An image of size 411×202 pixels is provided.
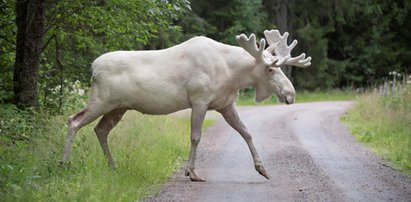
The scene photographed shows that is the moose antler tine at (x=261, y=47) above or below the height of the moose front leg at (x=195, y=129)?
above

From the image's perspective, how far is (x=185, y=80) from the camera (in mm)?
9352

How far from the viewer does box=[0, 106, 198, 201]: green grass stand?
7297mm

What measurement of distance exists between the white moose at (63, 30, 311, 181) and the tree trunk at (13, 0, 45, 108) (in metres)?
2.00

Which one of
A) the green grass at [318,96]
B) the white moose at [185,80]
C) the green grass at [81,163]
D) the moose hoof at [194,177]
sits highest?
the white moose at [185,80]

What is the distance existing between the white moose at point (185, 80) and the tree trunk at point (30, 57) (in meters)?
2.00

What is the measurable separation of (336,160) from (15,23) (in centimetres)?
651

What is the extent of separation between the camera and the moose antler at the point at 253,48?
9.39 meters

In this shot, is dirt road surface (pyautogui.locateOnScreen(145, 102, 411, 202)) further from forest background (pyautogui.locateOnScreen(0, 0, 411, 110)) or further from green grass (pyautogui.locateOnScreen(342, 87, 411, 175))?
forest background (pyautogui.locateOnScreen(0, 0, 411, 110))

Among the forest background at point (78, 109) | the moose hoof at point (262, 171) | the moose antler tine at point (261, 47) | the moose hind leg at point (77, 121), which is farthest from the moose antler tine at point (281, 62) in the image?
the moose hind leg at point (77, 121)

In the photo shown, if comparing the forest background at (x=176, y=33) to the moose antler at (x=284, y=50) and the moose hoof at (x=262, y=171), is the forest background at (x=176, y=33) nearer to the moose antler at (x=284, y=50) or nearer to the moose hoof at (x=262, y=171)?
the moose antler at (x=284, y=50)

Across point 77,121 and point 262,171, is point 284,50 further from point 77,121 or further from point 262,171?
point 77,121

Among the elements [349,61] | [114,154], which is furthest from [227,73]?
[349,61]

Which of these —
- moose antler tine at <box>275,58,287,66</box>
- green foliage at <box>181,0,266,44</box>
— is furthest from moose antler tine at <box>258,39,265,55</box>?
green foliage at <box>181,0,266,44</box>

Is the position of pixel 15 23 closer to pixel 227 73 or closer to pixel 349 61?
pixel 227 73
